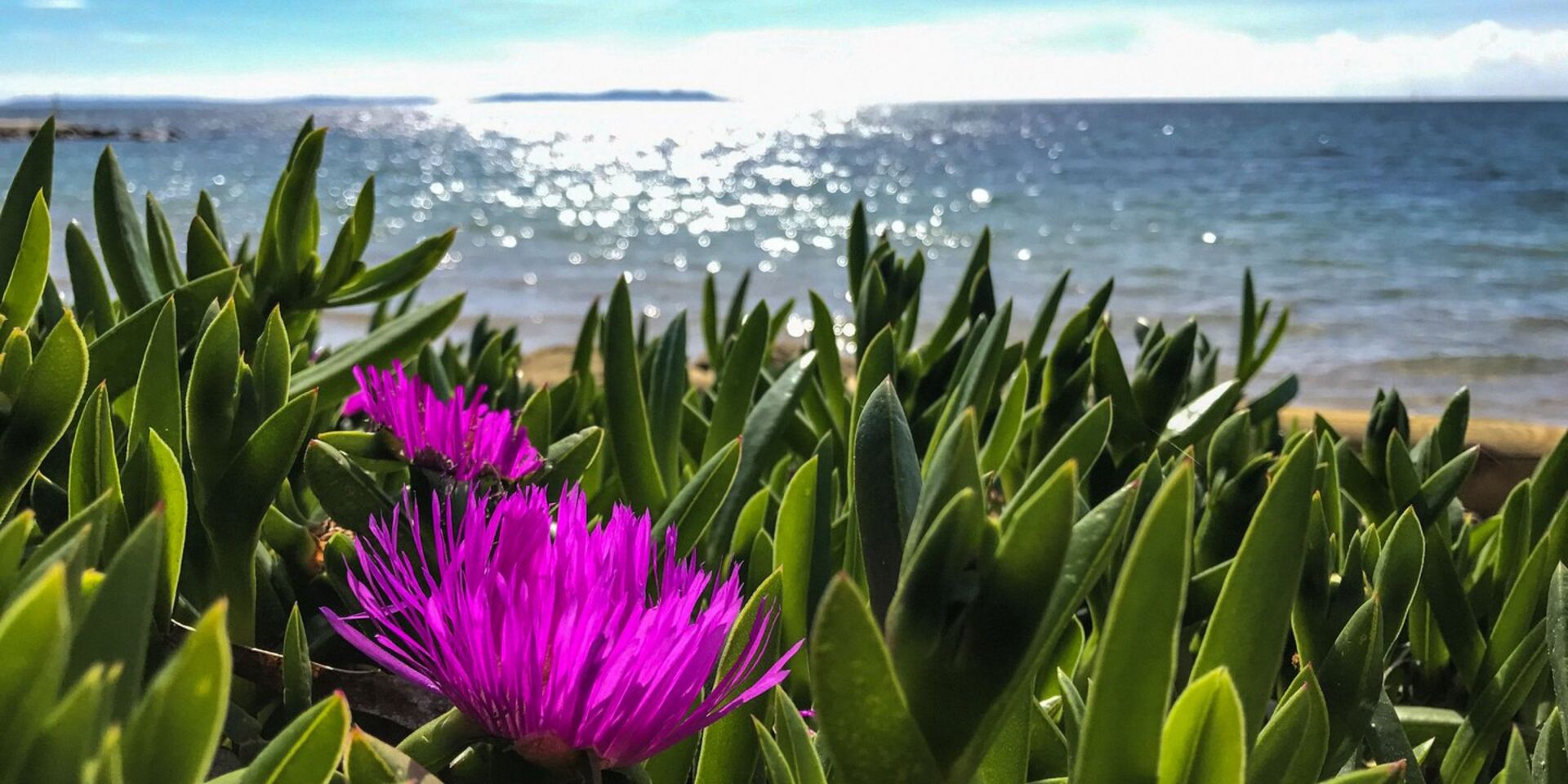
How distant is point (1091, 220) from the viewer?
521 inches

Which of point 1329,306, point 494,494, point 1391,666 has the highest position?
point 494,494

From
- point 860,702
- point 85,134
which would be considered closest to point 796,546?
point 860,702

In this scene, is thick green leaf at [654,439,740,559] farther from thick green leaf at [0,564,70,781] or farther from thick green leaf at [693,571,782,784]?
thick green leaf at [0,564,70,781]

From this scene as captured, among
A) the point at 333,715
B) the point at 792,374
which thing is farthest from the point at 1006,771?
the point at 792,374

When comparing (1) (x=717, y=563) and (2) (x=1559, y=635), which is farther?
(1) (x=717, y=563)

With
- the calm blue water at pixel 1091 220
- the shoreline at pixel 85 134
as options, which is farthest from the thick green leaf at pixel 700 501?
the shoreline at pixel 85 134

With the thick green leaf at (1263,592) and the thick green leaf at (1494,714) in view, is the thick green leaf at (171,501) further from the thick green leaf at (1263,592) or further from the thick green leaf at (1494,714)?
the thick green leaf at (1494,714)

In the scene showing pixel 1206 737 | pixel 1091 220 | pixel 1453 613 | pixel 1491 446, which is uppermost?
pixel 1206 737

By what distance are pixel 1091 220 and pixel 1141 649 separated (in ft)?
44.3

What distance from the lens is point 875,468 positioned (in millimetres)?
388

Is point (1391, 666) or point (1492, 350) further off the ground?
point (1391, 666)

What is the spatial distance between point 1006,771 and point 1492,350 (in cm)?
626

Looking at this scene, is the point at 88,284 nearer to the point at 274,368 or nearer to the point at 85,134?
the point at 274,368

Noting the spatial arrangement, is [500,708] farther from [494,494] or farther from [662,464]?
[662,464]
